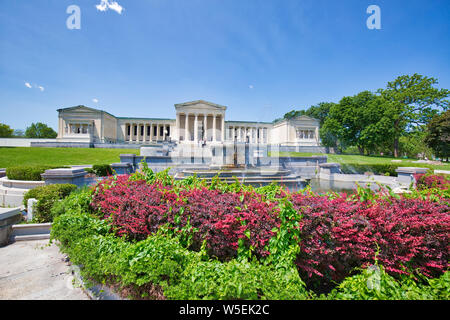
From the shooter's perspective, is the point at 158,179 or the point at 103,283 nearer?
the point at 103,283

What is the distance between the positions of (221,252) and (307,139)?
205 feet

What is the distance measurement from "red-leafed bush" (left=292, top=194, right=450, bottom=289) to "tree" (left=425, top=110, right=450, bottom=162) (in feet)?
133

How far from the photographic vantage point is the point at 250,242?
2.98 meters

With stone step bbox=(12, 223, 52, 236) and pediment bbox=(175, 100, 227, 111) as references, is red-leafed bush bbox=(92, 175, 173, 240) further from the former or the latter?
pediment bbox=(175, 100, 227, 111)

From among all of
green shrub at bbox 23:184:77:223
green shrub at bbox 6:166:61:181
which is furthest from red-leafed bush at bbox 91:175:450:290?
green shrub at bbox 6:166:61:181

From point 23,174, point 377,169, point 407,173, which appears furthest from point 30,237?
point 377,169

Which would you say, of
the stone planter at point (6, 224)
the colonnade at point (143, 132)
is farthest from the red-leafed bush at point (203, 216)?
the colonnade at point (143, 132)

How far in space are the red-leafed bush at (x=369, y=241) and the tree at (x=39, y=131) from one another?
11576cm

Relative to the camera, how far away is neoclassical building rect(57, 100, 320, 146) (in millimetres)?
53094

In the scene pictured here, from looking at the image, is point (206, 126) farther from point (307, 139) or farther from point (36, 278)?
point (36, 278)

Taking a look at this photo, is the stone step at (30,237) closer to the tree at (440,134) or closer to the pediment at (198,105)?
the tree at (440,134)

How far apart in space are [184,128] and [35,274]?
180 ft

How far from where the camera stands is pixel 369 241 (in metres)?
2.88

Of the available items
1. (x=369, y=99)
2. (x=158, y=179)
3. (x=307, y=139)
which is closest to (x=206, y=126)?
(x=307, y=139)
